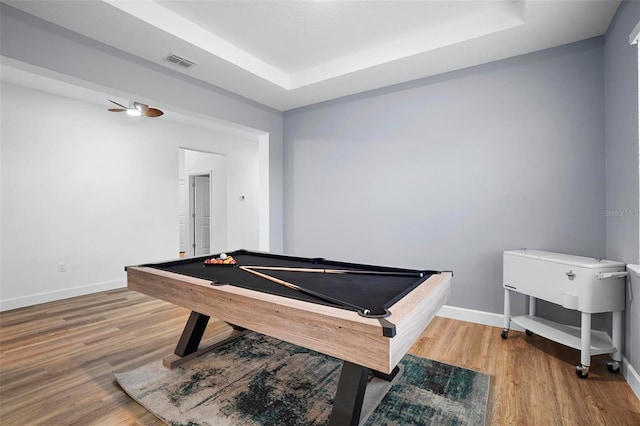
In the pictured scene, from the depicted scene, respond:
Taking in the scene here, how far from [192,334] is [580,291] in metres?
2.81

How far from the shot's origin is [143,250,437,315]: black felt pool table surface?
1511 mm

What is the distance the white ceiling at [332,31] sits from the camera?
7.39ft

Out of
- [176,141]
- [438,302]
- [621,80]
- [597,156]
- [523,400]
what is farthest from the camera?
[176,141]

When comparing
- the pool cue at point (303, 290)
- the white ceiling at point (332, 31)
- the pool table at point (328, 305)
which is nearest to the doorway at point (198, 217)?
the white ceiling at point (332, 31)

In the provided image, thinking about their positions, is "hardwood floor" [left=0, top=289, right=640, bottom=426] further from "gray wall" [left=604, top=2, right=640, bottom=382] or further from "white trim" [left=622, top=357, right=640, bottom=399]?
"gray wall" [left=604, top=2, right=640, bottom=382]

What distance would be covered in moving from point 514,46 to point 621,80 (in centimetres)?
85

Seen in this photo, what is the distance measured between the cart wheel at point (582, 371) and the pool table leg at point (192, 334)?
2.65 m

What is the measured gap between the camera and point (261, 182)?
14.4 feet

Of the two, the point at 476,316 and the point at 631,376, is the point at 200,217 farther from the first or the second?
the point at 631,376

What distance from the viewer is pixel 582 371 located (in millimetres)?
2051

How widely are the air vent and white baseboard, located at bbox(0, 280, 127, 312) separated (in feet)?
11.0

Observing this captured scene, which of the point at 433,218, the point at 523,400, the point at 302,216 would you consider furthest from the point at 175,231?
the point at 523,400

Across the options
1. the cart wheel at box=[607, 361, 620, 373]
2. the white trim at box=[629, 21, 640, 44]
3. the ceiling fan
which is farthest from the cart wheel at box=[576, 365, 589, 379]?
the ceiling fan

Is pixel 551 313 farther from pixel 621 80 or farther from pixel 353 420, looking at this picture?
pixel 353 420
